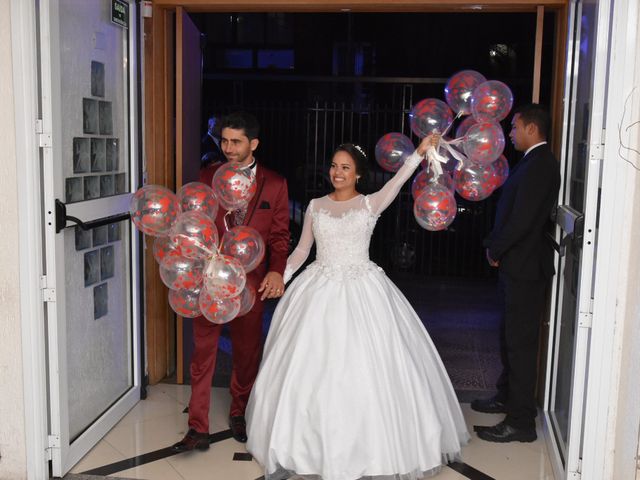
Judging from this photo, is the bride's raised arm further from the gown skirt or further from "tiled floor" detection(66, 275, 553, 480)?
"tiled floor" detection(66, 275, 553, 480)

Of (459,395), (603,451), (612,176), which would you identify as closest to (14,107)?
(612,176)

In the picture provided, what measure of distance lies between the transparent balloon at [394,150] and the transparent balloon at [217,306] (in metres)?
1.01

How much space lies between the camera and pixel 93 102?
3566 millimetres

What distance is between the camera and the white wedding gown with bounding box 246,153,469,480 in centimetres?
310

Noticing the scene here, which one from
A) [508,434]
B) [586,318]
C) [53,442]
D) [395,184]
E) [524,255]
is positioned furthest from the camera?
[508,434]

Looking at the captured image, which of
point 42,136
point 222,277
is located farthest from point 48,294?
point 222,277

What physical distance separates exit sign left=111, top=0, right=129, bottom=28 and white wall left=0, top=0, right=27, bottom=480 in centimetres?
87

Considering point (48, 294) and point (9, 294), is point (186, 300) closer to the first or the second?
point (48, 294)

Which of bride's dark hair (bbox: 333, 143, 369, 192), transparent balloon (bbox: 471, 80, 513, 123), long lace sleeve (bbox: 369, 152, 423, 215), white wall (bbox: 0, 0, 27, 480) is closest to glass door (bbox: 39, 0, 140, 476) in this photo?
white wall (bbox: 0, 0, 27, 480)

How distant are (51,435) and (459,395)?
2.42m

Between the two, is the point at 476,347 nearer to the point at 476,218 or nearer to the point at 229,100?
the point at 476,218

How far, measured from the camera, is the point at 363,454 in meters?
3.10

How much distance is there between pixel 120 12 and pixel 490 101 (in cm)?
194

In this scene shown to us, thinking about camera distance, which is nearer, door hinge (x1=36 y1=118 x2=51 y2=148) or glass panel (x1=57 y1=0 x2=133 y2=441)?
door hinge (x1=36 y1=118 x2=51 y2=148)
